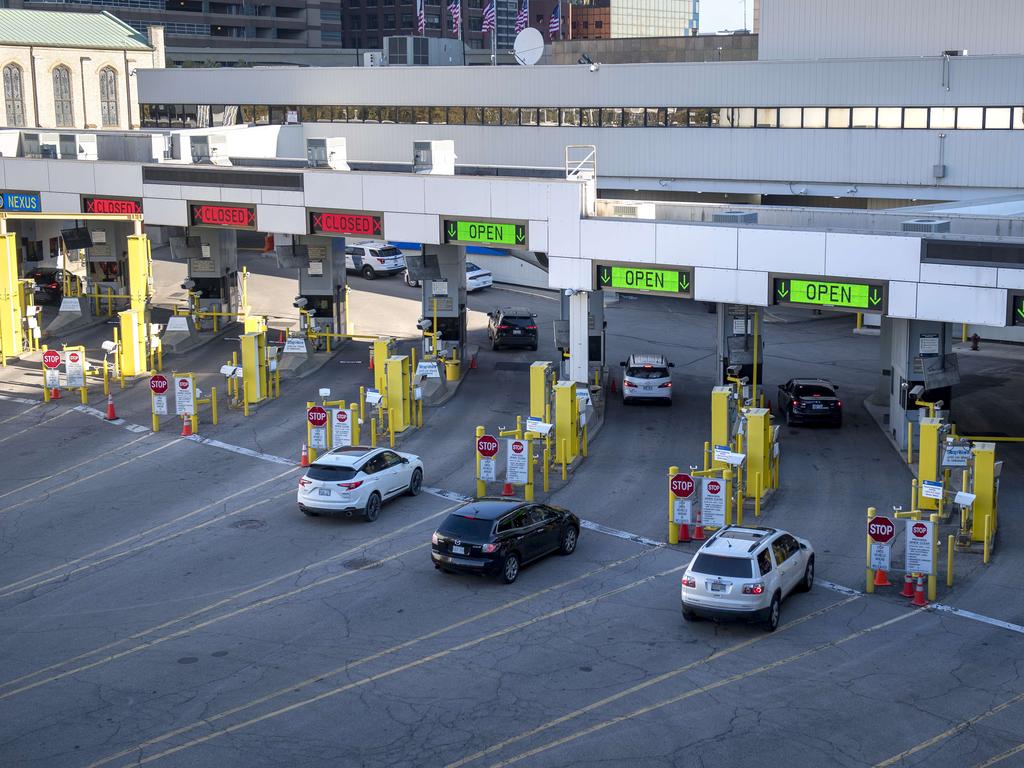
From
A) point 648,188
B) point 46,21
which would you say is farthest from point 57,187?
point 46,21

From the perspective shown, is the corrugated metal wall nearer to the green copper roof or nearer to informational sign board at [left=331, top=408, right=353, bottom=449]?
informational sign board at [left=331, top=408, right=353, bottom=449]

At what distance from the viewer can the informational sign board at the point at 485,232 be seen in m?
36.3

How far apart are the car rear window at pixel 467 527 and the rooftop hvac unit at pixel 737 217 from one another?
12.2m

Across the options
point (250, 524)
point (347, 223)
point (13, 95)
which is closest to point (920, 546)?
point (250, 524)

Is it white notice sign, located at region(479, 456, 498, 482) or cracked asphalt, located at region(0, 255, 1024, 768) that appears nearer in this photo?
cracked asphalt, located at region(0, 255, 1024, 768)

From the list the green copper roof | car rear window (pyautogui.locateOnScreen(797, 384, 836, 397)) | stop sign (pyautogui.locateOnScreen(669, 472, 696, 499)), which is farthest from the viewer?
the green copper roof

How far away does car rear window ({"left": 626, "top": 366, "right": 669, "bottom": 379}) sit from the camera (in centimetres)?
3791

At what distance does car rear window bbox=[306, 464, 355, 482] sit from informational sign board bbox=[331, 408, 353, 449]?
485 centimetres

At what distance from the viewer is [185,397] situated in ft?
113

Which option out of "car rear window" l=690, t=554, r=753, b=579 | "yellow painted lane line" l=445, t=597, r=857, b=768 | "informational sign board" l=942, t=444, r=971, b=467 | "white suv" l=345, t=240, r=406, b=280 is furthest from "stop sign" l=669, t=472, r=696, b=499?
"white suv" l=345, t=240, r=406, b=280

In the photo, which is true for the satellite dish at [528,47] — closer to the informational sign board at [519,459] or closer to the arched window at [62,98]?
the arched window at [62,98]

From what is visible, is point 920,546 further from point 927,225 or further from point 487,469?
point 487,469

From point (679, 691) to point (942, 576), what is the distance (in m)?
7.43

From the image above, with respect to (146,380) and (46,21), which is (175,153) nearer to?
(146,380)
